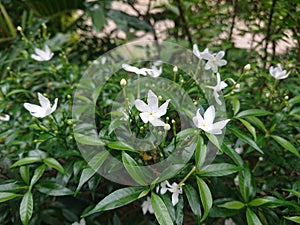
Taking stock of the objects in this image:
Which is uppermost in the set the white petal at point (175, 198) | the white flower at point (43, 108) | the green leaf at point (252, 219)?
the white flower at point (43, 108)

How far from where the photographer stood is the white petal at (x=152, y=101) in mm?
726

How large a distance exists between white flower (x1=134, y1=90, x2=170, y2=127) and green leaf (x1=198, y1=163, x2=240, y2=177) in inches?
7.1

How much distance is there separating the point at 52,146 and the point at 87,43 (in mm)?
1053

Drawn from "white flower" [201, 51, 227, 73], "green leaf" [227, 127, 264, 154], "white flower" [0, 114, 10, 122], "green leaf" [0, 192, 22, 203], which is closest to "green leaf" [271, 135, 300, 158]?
"green leaf" [227, 127, 264, 154]

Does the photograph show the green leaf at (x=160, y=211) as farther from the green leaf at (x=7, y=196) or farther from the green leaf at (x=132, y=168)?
the green leaf at (x=7, y=196)

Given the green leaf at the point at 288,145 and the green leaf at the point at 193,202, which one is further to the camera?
the green leaf at the point at 288,145

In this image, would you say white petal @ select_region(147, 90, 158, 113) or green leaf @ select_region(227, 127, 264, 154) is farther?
green leaf @ select_region(227, 127, 264, 154)

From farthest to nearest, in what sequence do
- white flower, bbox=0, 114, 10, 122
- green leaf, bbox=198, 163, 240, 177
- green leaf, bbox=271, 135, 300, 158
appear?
white flower, bbox=0, 114, 10, 122 < green leaf, bbox=271, 135, 300, 158 < green leaf, bbox=198, 163, 240, 177

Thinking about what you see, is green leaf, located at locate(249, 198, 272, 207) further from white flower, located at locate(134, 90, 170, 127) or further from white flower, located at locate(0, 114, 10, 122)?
white flower, located at locate(0, 114, 10, 122)

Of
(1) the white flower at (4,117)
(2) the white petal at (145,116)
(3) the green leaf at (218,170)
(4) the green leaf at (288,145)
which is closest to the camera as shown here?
(2) the white petal at (145,116)

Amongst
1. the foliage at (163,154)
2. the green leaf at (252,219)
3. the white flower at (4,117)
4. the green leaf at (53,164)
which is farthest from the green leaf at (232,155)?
the white flower at (4,117)

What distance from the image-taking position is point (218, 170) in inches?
32.7

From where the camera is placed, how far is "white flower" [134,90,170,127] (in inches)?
28.5

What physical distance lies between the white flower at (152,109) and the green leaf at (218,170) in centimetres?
18
